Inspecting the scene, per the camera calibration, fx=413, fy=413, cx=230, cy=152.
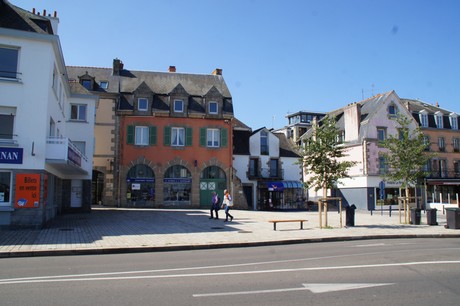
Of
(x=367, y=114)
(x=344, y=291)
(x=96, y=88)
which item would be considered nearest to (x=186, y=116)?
(x=96, y=88)

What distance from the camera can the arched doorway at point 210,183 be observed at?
36344mm

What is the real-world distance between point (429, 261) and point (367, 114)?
34774 mm

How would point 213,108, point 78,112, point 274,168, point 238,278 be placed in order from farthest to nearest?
point 274,168
point 213,108
point 78,112
point 238,278

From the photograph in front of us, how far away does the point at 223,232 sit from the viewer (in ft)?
54.7

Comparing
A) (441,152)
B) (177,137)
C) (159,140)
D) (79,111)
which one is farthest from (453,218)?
(441,152)

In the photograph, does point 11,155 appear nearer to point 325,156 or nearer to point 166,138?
point 325,156

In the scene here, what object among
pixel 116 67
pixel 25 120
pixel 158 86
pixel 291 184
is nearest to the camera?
pixel 25 120

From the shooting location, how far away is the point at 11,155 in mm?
16516

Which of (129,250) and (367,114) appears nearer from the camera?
(129,250)

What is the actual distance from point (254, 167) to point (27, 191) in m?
25.7

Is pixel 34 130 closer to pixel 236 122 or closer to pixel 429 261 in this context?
pixel 429 261

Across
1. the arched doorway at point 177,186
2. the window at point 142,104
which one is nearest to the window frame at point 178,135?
the arched doorway at point 177,186

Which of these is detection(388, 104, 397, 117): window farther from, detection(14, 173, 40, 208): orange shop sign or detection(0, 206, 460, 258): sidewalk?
detection(14, 173, 40, 208): orange shop sign

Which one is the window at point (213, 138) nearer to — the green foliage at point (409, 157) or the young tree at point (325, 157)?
the green foliage at point (409, 157)
